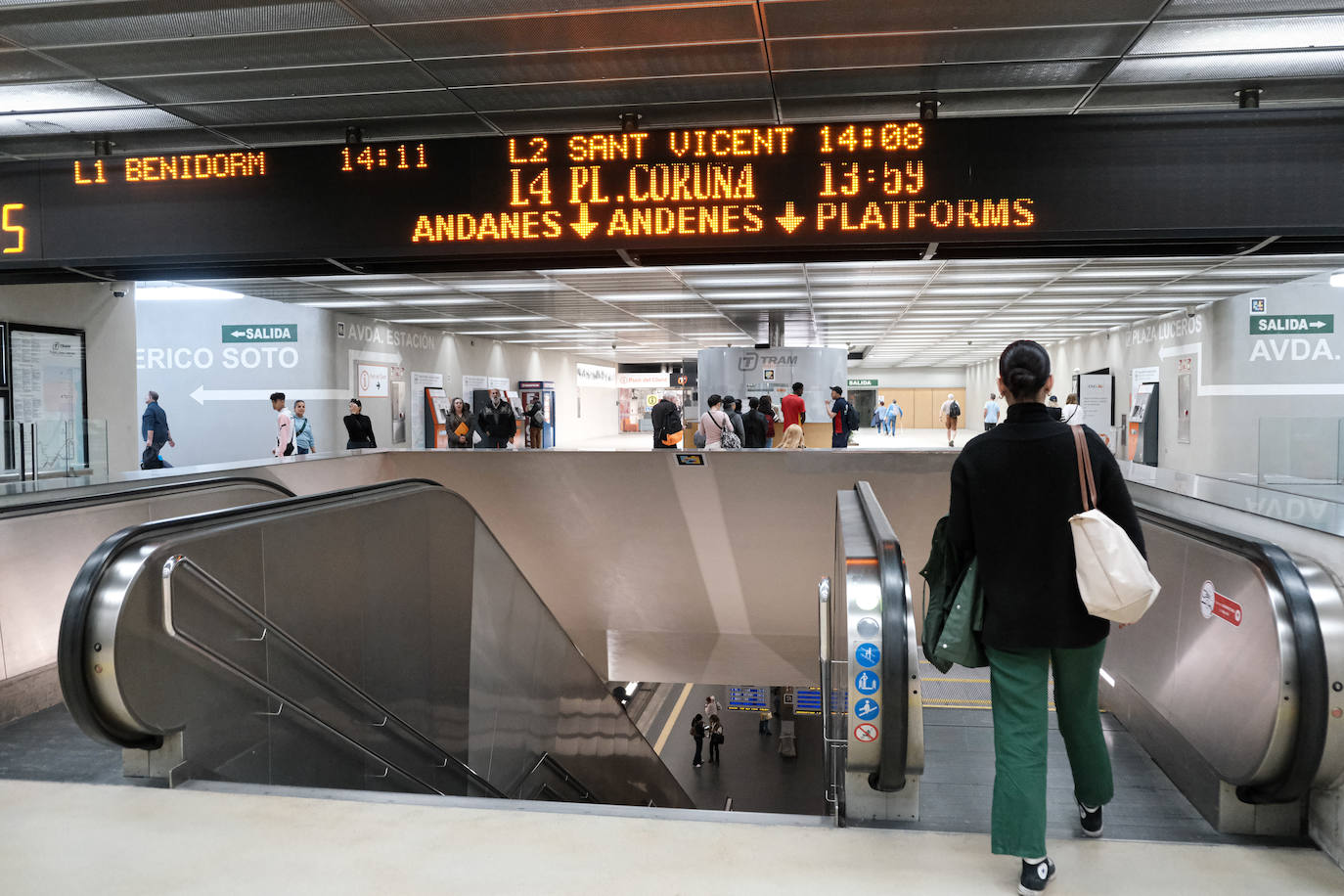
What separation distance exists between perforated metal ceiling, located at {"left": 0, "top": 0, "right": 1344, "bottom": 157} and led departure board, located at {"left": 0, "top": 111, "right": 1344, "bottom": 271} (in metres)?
A: 0.53

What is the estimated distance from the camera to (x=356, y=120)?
21.3ft

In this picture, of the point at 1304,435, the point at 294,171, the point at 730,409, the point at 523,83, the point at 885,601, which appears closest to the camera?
the point at 885,601

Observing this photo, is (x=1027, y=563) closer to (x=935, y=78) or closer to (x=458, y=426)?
(x=935, y=78)

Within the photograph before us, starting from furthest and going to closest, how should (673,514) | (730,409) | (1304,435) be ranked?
(730,409) → (673,514) → (1304,435)

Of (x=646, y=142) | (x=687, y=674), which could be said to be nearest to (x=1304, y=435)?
(x=646, y=142)

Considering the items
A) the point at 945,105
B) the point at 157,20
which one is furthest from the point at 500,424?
the point at 157,20

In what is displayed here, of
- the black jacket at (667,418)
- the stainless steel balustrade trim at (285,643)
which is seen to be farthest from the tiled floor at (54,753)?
the black jacket at (667,418)

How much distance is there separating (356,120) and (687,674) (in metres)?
6.08

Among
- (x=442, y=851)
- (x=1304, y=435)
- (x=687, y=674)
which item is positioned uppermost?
(x=1304, y=435)

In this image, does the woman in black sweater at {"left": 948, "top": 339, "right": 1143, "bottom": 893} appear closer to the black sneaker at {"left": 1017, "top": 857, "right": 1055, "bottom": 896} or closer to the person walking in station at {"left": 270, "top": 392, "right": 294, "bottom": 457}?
the black sneaker at {"left": 1017, "top": 857, "right": 1055, "bottom": 896}

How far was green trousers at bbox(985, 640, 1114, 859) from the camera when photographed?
2.54m

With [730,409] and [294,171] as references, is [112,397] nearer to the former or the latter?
[294,171]

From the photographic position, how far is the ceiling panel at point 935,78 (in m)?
5.49

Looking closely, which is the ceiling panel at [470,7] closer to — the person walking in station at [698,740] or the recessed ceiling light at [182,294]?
the recessed ceiling light at [182,294]
